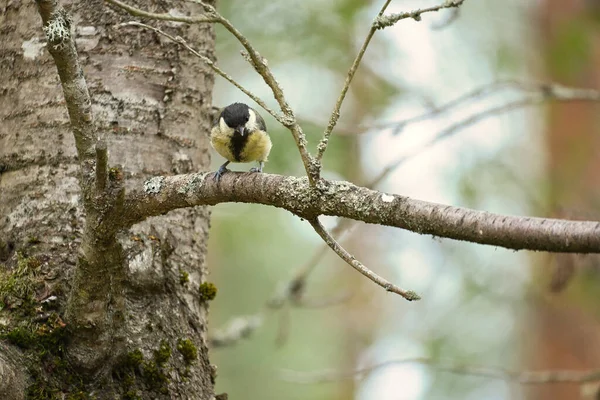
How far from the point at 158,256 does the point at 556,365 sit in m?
5.82

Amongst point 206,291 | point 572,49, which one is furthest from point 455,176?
point 206,291

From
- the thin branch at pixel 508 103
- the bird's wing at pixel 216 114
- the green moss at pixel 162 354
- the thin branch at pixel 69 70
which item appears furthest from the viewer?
the thin branch at pixel 508 103

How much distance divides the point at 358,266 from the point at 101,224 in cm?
82

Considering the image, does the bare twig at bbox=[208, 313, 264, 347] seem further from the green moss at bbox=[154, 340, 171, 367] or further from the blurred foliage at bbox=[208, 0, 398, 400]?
the green moss at bbox=[154, 340, 171, 367]

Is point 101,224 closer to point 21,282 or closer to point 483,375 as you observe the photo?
point 21,282

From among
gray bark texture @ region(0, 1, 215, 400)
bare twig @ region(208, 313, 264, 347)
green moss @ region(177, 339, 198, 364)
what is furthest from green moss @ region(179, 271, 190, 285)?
bare twig @ region(208, 313, 264, 347)

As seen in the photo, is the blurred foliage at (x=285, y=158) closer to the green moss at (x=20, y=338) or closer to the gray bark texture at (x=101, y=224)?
the gray bark texture at (x=101, y=224)

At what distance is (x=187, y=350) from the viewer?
2.59 m

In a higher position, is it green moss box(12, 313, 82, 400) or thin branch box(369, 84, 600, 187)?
thin branch box(369, 84, 600, 187)

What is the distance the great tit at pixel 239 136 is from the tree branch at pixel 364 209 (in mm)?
981

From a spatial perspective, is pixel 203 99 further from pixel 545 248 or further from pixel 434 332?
pixel 434 332

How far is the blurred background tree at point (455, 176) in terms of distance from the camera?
540cm

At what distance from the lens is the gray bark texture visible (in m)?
2.27

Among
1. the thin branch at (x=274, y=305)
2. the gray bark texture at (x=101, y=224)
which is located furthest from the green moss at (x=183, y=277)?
the thin branch at (x=274, y=305)
